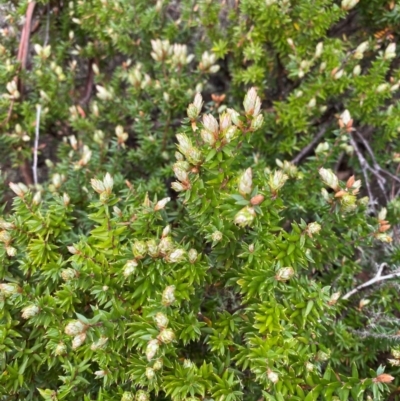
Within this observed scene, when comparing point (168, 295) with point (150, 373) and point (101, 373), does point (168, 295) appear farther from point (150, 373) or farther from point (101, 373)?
point (101, 373)

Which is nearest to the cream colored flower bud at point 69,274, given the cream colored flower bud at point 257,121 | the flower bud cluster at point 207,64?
the cream colored flower bud at point 257,121

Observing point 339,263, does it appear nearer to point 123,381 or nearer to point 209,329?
point 209,329

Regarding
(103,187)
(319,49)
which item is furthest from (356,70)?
(103,187)

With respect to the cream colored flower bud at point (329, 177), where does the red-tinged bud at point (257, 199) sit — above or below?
above

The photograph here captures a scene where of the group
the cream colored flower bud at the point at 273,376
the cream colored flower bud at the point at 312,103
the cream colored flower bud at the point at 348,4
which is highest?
the cream colored flower bud at the point at 348,4

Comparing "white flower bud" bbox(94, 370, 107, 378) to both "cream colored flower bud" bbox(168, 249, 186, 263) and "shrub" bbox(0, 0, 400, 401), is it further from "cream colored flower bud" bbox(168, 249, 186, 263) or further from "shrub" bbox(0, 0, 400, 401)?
"cream colored flower bud" bbox(168, 249, 186, 263)

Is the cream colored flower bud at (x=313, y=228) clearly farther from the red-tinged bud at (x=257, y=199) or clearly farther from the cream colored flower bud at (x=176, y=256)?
the cream colored flower bud at (x=176, y=256)

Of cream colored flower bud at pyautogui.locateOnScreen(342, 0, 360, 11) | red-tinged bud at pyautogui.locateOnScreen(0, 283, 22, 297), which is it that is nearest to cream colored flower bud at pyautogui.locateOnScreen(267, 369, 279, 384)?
red-tinged bud at pyautogui.locateOnScreen(0, 283, 22, 297)
